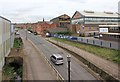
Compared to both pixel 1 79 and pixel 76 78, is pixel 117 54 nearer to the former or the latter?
pixel 76 78

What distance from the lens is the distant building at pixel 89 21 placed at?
207 ft

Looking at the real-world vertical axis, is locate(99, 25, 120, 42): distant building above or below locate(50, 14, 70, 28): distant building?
below

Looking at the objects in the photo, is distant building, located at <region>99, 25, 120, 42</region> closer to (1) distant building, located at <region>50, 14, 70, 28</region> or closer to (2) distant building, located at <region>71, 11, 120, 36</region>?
(2) distant building, located at <region>71, 11, 120, 36</region>

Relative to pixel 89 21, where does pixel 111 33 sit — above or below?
below

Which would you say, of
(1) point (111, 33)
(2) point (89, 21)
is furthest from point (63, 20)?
Result: (1) point (111, 33)

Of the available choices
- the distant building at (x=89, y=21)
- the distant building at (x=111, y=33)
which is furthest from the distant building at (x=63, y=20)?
the distant building at (x=111, y=33)

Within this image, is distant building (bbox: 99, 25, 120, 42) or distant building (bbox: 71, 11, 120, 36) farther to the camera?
distant building (bbox: 71, 11, 120, 36)

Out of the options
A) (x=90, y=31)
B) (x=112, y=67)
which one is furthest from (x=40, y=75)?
(x=90, y=31)

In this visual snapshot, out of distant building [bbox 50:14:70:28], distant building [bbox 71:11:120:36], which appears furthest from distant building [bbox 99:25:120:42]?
distant building [bbox 50:14:70:28]

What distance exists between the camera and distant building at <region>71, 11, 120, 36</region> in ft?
207

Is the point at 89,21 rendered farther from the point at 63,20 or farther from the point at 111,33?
the point at 111,33

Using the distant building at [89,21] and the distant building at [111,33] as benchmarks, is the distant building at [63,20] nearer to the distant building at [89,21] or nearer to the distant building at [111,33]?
the distant building at [89,21]

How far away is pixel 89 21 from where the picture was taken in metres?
65.1

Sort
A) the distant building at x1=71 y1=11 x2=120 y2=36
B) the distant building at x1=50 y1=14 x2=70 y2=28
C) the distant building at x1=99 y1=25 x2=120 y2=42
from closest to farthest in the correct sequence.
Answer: the distant building at x1=99 y1=25 x2=120 y2=42 < the distant building at x1=71 y1=11 x2=120 y2=36 < the distant building at x1=50 y1=14 x2=70 y2=28
